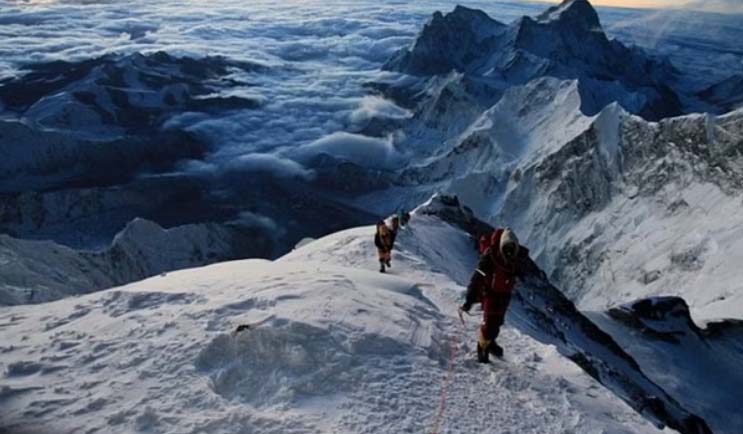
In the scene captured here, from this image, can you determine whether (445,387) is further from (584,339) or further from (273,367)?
(584,339)

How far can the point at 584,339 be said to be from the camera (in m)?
26.6

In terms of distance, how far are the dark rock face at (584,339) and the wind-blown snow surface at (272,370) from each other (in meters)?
2.27

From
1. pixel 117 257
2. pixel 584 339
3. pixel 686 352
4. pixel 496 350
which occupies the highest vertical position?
pixel 496 350

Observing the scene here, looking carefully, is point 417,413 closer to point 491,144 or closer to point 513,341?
point 513,341

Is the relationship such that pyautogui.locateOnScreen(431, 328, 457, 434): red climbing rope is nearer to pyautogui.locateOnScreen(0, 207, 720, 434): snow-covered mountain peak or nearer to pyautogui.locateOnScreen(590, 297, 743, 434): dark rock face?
pyautogui.locateOnScreen(0, 207, 720, 434): snow-covered mountain peak

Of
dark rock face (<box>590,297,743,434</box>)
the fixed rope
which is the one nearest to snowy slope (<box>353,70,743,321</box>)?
dark rock face (<box>590,297,743,434</box>)

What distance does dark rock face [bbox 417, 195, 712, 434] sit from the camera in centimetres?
1775

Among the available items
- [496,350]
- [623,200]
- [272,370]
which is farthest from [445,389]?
[623,200]

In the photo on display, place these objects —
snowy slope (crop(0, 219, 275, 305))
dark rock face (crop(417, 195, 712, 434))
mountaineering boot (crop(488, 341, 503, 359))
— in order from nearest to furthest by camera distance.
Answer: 1. mountaineering boot (crop(488, 341, 503, 359))
2. dark rock face (crop(417, 195, 712, 434))
3. snowy slope (crop(0, 219, 275, 305))

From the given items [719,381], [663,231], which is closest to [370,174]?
[663,231]

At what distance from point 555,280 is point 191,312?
83851mm

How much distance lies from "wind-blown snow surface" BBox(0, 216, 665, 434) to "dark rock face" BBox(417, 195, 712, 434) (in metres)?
2.27

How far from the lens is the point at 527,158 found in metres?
130

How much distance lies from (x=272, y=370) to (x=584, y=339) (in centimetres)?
2067
